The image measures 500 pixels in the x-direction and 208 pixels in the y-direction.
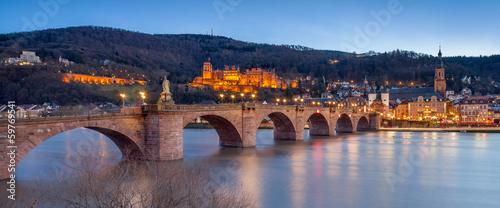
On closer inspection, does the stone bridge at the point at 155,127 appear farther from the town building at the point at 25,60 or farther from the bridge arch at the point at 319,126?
the town building at the point at 25,60

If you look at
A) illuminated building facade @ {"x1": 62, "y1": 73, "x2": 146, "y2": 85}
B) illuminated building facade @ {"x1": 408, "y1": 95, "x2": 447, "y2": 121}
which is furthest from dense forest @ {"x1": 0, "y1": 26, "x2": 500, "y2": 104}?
illuminated building facade @ {"x1": 408, "y1": 95, "x2": 447, "y2": 121}

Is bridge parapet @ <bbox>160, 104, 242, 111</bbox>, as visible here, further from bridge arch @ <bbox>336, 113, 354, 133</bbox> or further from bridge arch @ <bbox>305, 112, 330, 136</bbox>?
bridge arch @ <bbox>336, 113, 354, 133</bbox>

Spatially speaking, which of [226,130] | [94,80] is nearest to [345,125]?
[226,130]

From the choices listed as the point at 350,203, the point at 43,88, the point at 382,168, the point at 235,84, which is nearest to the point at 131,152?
the point at 350,203

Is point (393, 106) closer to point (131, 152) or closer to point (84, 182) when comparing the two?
point (131, 152)

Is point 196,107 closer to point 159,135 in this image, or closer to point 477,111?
point 159,135

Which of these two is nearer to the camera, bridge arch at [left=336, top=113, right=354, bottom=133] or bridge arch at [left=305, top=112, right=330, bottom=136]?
bridge arch at [left=305, top=112, right=330, bottom=136]

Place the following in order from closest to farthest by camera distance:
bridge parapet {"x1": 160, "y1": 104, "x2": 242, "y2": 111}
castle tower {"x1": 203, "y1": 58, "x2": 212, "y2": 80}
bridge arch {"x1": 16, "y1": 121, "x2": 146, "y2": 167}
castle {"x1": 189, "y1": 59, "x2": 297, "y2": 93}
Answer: bridge arch {"x1": 16, "y1": 121, "x2": 146, "y2": 167}, bridge parapet {"x1": 160, "y1": 104, "x2": 242, "y2": 111}, castle {"x1": 189, "y1": 59, "x2": 297, "y2": 93}, castle tower {"x1": 203, "y1": 58, "x2": 212, "y2": 80}
